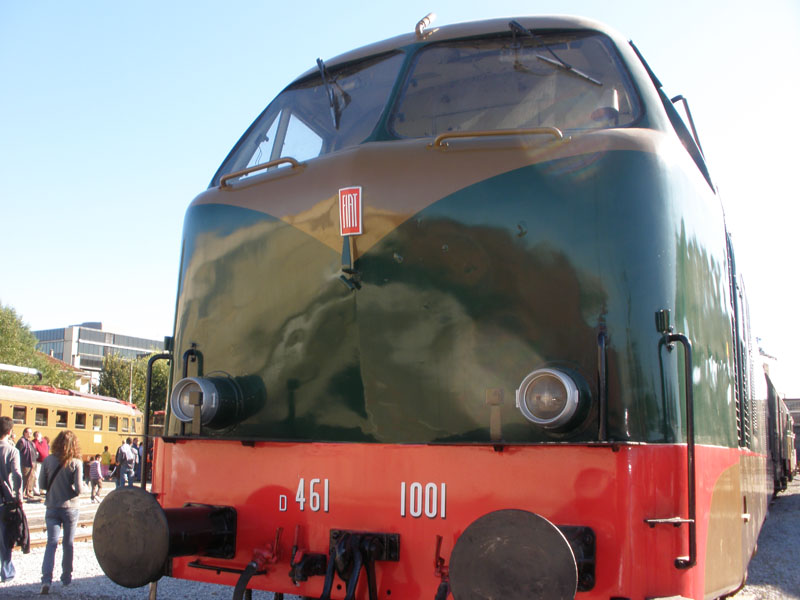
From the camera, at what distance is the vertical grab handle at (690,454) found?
3046mm

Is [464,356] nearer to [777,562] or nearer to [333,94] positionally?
[333,94]

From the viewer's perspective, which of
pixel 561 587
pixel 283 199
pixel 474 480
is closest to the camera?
pixel 561 587

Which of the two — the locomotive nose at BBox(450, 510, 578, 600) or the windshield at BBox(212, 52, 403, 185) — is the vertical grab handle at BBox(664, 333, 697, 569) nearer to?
the locomotive nose at BBox(450, 510, 578, 600)

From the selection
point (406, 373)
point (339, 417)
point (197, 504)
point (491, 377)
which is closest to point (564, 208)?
point (491, 377)

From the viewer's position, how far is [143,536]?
3590 millimetres

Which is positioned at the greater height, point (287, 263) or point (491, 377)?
point (287, 263)

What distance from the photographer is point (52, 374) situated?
5031 centimetres

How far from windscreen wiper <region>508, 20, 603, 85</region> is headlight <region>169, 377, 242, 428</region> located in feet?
7.88

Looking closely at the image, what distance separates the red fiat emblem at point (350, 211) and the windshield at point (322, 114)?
0.64 m

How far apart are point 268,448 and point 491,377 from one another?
1213 mm

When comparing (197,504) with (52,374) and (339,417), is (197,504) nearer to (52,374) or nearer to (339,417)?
(339,417)

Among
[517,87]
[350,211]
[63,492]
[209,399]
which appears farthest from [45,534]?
[517,87]

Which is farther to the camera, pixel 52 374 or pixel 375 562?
pixel 52 374

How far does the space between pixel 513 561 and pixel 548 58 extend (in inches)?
102
